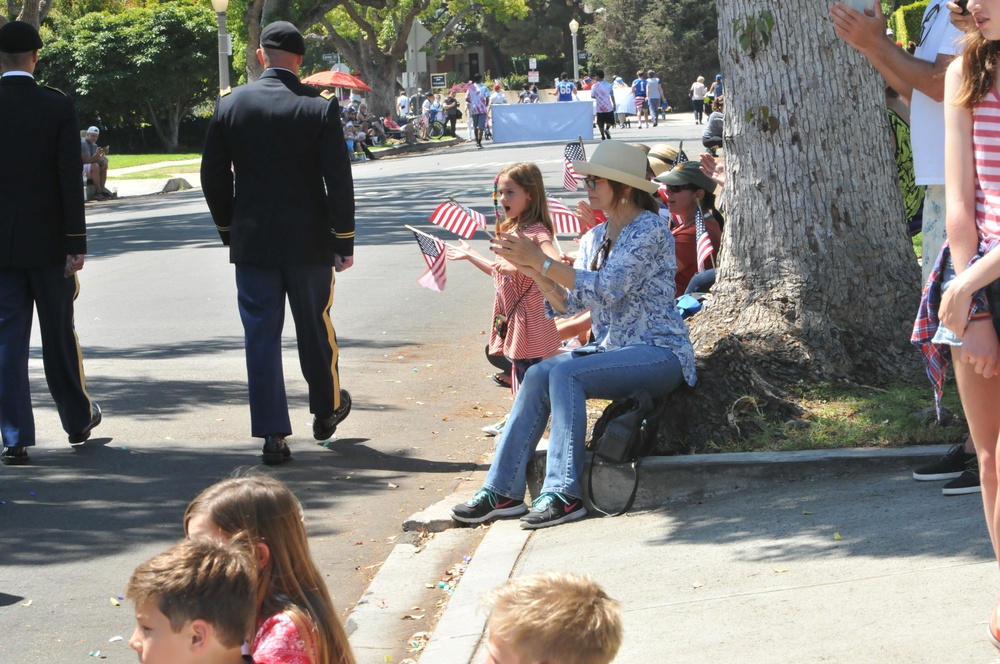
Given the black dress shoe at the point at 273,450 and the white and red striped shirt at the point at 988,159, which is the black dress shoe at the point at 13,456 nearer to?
the black dress shoe at the point at 273,450

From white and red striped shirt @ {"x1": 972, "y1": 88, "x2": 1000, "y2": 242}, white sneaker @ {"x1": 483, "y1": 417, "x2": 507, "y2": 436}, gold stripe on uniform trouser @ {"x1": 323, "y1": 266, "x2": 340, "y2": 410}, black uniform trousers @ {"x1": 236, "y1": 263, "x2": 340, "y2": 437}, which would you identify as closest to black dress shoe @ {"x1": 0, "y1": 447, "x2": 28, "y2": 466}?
black uniform trousers @ {"x1": 236, "y1": 263, "x2": 340, "y2": 437}

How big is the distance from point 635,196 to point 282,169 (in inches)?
74.9

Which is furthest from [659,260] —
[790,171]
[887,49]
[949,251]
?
[949,251]

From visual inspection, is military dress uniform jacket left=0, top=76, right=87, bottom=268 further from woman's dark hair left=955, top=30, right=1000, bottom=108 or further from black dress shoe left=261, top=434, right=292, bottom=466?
woman's dark hair left=955, top=30, right=1000, bottom=108

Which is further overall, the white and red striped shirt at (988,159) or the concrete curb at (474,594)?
the concrete curb at (474,594)

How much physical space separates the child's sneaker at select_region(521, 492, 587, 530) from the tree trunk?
1.32 meters

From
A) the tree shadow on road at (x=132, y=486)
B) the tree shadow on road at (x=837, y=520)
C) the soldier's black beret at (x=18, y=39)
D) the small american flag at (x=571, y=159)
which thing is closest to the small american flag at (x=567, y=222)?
the small american flag at (x=571, y=159)

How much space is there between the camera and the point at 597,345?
6.15m

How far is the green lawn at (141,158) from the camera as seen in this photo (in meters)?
39.9

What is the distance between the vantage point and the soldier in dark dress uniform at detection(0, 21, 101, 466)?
6875 mm

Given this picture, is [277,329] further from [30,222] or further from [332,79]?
[332,79]

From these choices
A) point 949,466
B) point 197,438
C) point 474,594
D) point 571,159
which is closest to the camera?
point 474,594

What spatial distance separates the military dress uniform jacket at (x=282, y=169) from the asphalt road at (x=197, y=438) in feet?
3.87

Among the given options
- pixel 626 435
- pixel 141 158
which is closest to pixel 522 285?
pixel 626 435
